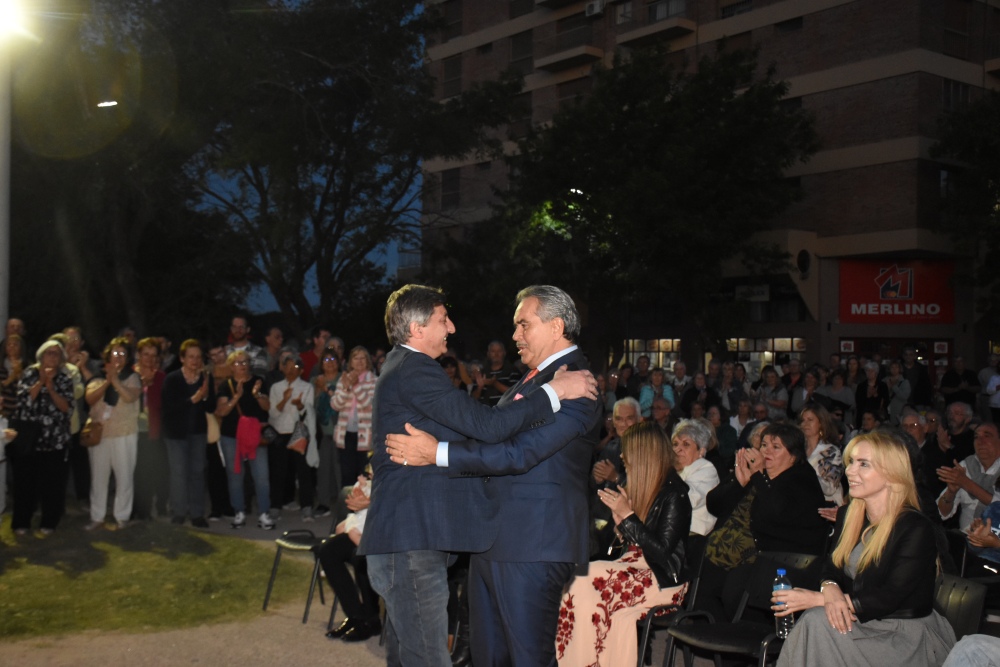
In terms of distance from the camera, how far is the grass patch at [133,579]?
21.3 feet

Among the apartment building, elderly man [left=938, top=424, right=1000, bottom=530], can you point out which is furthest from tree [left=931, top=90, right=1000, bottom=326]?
elderly man [left=938, top=424, right=1000, bottom=530]

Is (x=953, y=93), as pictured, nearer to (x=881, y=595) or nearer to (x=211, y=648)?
(x=881, y=595)

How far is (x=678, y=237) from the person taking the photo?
23.3m

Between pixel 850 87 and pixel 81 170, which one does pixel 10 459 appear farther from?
pixel 850 87

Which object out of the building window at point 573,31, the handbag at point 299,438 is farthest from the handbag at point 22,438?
the building window at point 573,31

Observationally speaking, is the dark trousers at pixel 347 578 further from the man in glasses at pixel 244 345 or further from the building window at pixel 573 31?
the building window at pixel 573 31

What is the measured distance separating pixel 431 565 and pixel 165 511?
25.4ft

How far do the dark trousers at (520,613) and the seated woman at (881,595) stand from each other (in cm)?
125

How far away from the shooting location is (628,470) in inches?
218

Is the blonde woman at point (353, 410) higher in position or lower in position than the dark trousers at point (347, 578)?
higher

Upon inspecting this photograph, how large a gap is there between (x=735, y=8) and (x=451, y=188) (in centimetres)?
1350

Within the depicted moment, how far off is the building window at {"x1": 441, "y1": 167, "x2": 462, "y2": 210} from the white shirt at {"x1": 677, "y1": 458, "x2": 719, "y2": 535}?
103ft

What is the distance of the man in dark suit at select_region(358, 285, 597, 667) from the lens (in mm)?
3459

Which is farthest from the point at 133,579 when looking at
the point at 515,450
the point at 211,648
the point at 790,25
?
the point at 790,25
